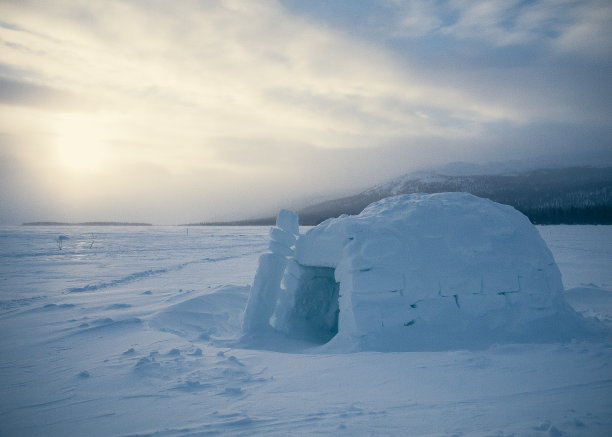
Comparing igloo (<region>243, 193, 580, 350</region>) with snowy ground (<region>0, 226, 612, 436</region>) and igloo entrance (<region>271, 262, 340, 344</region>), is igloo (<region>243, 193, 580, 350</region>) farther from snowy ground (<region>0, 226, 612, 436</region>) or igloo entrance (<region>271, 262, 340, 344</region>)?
snowy ground (<region>0, 226, 612, 436</region>)

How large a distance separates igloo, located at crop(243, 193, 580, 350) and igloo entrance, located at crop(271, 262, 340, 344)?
30 centimetres

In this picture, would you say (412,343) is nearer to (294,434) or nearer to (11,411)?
(294,434)

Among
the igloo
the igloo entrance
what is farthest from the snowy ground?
the igloo entrance

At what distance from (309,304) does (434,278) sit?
3.10 meters

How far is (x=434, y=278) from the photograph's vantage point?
17.6 ft

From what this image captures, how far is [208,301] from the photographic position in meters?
8.38

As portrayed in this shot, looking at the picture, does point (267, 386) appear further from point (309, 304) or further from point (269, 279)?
point (309, 304)

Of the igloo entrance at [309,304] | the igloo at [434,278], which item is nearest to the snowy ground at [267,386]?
the igloo at [434,278]

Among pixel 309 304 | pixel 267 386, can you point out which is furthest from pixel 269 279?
pixel 267 386

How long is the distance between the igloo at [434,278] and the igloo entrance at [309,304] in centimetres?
30

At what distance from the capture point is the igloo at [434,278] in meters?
5.10

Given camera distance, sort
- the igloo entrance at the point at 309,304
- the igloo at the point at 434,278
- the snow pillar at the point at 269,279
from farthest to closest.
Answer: the igloo entrance at the point at 309,304
the snow pillar at the point at 269,279
the igloo at the point at 434,278

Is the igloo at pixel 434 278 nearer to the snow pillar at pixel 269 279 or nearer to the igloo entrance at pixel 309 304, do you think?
the snow pillar at pixel 269 279

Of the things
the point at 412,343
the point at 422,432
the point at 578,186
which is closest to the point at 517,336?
the point at 412,343
